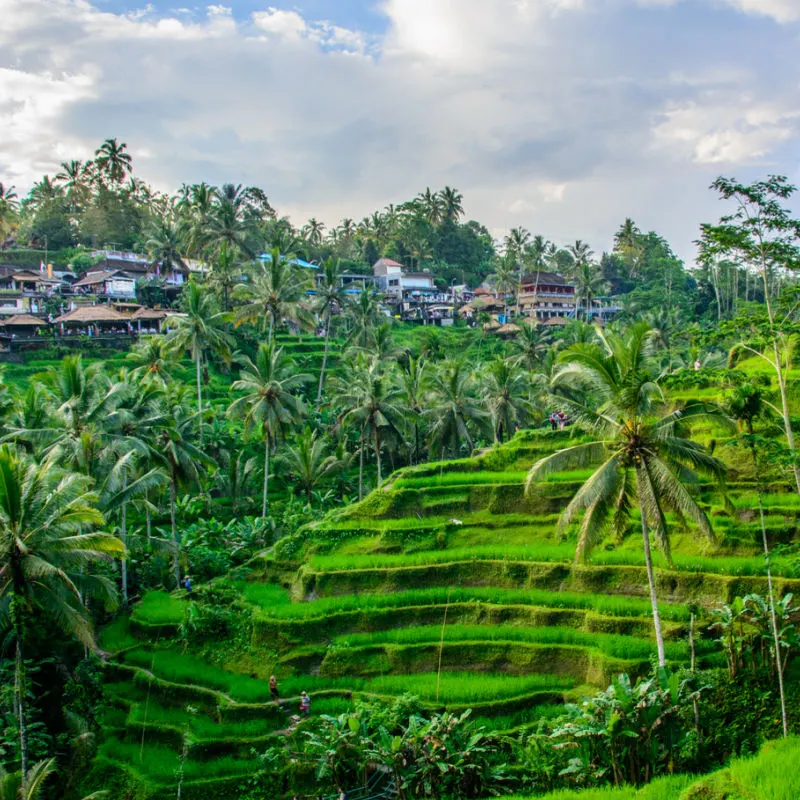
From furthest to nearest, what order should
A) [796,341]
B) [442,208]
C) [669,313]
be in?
1. [442,208]
2. [669,313]
3. [796,341]

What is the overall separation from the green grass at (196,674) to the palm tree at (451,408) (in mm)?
17100

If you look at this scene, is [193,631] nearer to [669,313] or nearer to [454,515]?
[454,515]

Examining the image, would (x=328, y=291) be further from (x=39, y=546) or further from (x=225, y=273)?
(x=39, y=546)

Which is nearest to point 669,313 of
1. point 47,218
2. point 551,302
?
point 551,302

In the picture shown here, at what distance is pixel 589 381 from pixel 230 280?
43307 millimetres

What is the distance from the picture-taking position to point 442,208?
310ft

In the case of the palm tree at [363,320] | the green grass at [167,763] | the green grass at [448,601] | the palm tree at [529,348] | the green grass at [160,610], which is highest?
the palm tree at [363,320]

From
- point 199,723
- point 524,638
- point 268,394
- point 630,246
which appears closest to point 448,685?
point 524,638

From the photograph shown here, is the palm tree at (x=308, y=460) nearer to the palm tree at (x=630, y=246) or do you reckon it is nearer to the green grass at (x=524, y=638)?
the green grass at (x=524, y=638)

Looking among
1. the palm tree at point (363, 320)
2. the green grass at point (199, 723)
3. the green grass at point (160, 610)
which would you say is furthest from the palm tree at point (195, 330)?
the green grass at point (199, 723)

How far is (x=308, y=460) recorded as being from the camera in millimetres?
38656

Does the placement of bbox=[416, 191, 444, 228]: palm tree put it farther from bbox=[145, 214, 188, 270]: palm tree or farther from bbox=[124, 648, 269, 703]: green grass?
bbox=[124, 648, 269, 703]: green grass

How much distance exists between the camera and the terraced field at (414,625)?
19062 millimetres

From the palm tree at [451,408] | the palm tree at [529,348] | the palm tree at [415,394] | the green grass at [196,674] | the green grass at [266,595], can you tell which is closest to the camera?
the green grass at [196,674]
